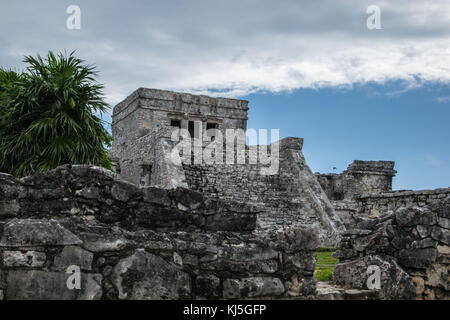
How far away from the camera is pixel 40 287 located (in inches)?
124

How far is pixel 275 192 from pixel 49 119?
7.21 meters

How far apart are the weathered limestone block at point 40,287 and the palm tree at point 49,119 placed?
22.3 ft

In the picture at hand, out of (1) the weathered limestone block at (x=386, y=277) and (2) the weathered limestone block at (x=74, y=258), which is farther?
(1) the weathered limestone block at (x=386, y=277)

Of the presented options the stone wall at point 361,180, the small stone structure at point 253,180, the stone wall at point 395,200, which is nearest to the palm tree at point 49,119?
the small stone structure at point 253,180

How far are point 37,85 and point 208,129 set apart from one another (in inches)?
521

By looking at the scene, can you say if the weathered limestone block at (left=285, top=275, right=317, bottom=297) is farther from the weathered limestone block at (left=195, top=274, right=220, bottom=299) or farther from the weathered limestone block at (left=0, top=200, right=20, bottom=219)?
the weathered limestone block at (left=0, top=200, right=20, bottom=219)

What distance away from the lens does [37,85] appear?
10.1m

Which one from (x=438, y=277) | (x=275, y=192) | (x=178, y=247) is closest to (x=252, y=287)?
(x=178, y=247)

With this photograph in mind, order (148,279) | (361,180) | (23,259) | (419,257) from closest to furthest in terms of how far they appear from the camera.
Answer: (23,259)
(148,279)
(419,257)
(361,180)

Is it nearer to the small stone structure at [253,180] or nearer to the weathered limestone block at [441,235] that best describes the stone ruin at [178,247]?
the weathered limestone block at [441,235]

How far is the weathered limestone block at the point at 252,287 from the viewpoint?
11.9 feet

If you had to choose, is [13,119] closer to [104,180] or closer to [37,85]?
[37,85]

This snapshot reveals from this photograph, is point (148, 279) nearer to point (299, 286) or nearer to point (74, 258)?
point (74, 258)

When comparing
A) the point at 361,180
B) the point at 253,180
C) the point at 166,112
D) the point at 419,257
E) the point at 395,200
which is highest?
the point at 166,112
